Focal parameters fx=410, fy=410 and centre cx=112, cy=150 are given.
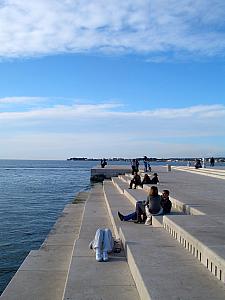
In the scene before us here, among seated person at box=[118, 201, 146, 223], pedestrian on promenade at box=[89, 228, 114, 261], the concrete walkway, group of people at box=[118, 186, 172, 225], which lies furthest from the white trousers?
seated person at box=[118, 201, 146, 223]

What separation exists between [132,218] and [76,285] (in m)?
5.04

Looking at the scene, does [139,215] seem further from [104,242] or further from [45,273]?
[45,273]

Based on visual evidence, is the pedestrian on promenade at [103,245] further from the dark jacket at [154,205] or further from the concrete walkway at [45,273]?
the dark jacket at [154,205]

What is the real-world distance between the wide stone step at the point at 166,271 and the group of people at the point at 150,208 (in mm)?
1954

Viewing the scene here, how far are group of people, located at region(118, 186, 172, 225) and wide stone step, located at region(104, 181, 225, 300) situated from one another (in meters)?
1.95

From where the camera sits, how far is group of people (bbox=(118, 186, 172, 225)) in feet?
34.6

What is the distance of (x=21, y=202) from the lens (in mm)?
27047

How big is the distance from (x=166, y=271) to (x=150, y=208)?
469 cm

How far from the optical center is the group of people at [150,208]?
10.5 metres

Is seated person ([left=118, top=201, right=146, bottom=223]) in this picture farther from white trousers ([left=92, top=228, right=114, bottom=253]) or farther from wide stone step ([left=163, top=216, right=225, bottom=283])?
white trousers ([left=92, top=228, right=114, bottom=253])

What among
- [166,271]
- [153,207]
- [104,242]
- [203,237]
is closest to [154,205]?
[153,207]

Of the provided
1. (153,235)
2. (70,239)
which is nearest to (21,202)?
(70,239)

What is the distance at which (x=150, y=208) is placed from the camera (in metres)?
10.6

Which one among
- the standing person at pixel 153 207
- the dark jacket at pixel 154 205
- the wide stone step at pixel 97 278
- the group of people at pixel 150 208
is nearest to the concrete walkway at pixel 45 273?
the wide stone step at pixel 97 278
